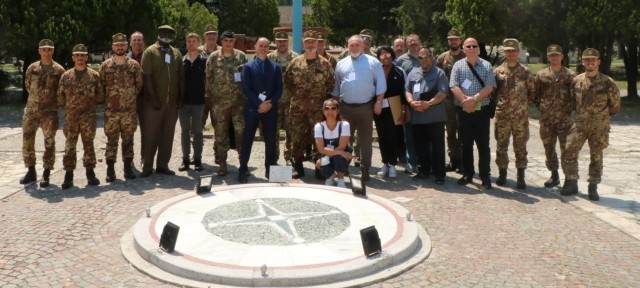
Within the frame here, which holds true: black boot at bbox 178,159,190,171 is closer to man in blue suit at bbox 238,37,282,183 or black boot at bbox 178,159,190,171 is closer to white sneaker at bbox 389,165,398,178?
man in blue suit at bbox 238,37,282,183

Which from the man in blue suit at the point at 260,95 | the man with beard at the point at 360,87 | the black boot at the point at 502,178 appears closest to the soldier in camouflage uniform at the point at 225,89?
the man in blue suit at the point at 260,95

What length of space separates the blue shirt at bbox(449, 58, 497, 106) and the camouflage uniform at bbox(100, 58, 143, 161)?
13.7 ft

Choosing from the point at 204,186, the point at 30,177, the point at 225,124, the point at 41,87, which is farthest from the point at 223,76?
the point at 30,177

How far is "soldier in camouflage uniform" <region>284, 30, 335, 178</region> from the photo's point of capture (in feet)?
27.5

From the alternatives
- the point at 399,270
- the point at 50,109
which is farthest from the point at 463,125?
the point at 50,109

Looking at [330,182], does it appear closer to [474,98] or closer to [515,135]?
[474,98]

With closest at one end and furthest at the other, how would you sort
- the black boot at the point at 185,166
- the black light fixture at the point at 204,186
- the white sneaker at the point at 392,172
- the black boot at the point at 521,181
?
the black light fixture at the point at 204,186 → the black boot at the point at 521,181 → the white sneaker at the point at 392,172 → the black boot at the point at 185,166

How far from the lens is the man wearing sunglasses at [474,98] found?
8.06 metres

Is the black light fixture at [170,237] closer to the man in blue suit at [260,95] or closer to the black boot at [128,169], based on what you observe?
the man in blue suit at [260,95]

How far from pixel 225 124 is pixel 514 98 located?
392 cm

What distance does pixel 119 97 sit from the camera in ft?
27.1

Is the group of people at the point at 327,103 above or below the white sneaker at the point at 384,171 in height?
above

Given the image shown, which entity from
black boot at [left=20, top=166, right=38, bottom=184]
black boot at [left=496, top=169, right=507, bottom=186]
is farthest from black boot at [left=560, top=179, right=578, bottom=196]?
black boot at [left=20, top=166, right=38, bottom=184]

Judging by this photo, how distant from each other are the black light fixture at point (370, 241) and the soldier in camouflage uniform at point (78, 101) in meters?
4.56
